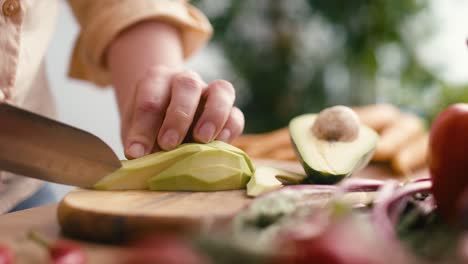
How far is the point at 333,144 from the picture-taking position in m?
1.02

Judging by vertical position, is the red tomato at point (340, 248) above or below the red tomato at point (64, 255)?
above

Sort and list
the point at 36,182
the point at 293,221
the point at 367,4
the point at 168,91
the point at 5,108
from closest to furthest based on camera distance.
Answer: the point at 293,221 → the point at 5,108 → the point at 168,91 → the point at 36,182 → the point at 367,4

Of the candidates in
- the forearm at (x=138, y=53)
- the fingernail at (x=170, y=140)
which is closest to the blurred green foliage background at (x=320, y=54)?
the forearm at (x=138, y=53)

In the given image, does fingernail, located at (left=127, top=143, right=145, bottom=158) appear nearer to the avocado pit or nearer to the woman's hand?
the woman's hand

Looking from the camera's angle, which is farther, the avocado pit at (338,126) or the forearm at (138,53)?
the forearm at (138,53)

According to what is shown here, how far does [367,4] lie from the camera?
123 inches

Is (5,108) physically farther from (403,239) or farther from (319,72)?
(319,72)

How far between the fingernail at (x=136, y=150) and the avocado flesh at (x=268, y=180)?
0.16m

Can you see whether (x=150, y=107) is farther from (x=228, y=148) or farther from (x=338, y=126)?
(x=338, y=126)

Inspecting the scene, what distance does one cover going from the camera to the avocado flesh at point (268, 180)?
0.86m

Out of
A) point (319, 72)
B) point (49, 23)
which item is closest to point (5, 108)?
point (49, 23)

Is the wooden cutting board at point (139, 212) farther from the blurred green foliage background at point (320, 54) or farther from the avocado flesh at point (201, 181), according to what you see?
the blurred green foliage background at point (320, 54)

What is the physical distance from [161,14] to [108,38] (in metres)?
0.10

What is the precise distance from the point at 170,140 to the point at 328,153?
0.24m
